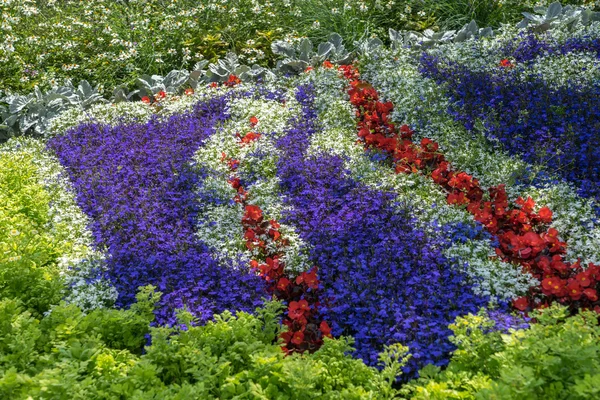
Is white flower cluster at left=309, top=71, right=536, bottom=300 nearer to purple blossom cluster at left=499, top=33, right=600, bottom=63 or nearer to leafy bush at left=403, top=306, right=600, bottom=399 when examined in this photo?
leafy bush at left=403, top=306, right=600, bottom=399

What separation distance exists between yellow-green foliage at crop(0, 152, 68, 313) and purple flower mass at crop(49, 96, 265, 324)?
314 millimetres

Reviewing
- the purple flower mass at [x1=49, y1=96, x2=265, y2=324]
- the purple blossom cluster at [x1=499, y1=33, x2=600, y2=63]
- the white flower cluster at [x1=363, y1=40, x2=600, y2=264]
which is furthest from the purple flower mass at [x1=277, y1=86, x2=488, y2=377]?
the purple blossom cluster at [x1=499, y1=33, x2=600, y2=63]

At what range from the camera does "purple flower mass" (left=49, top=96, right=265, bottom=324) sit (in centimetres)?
363

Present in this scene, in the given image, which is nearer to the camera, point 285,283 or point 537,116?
point 285,283

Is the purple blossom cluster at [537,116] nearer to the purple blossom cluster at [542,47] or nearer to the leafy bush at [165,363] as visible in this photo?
the purple blossom cluster at [542,47]

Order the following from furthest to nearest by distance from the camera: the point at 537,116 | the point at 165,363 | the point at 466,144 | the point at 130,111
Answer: the point at 130,111 → the point at 537,116 → the point at 466,144 → the point at 165,363

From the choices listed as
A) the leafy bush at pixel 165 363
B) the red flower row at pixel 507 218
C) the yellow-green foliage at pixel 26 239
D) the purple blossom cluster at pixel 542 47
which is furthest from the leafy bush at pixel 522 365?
the purple blossom cluster at pixel 542 47

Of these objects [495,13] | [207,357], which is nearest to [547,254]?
[207,357]

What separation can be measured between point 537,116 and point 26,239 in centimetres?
411

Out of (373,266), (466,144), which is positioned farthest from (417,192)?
(373,266)

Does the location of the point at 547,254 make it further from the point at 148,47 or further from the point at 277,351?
the point at 148,47

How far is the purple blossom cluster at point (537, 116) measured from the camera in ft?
14.9

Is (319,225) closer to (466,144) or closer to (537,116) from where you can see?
(466,144)

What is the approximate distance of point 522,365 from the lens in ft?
8.01
